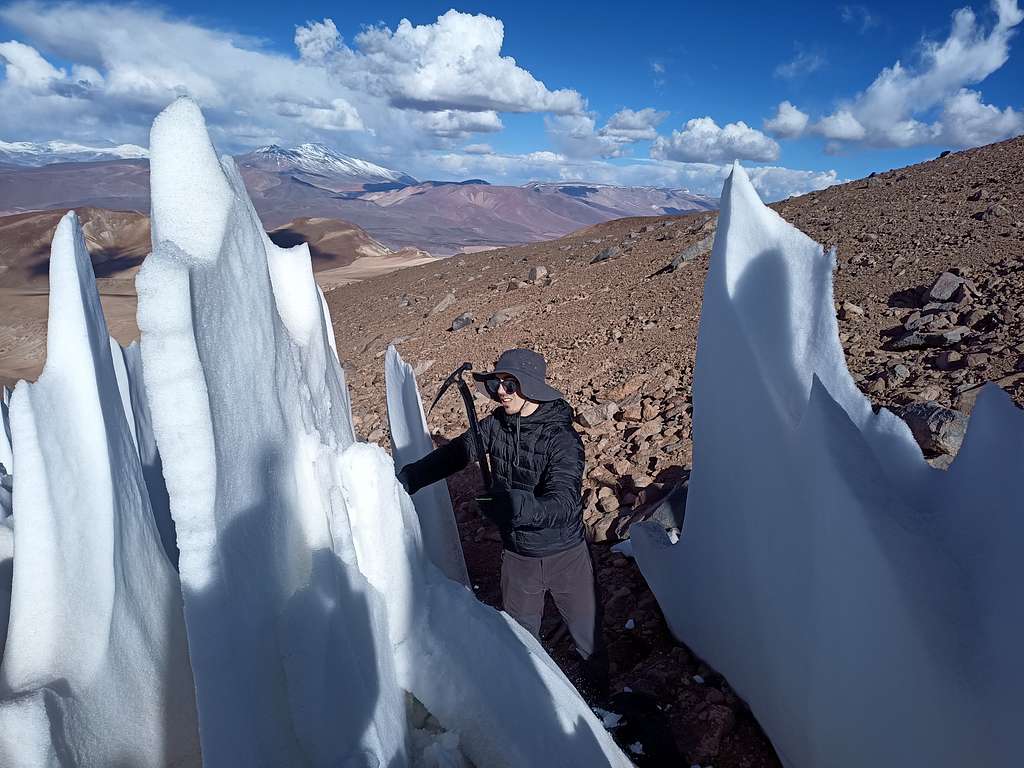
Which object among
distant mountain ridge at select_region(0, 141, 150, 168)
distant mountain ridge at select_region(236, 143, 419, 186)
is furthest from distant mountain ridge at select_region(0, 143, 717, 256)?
distant mountain ridge at select_region(0, 141, 150, 168)

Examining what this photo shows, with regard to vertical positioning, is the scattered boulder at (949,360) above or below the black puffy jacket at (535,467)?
above

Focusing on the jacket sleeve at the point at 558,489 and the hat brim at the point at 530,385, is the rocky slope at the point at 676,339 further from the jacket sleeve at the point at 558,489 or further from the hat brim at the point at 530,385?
the hat brim at the point at 530,385

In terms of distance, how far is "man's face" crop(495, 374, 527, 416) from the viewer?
2.19 m

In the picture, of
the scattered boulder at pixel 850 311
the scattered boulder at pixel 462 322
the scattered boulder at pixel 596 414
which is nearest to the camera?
the scattered boulder at pixel 596 414

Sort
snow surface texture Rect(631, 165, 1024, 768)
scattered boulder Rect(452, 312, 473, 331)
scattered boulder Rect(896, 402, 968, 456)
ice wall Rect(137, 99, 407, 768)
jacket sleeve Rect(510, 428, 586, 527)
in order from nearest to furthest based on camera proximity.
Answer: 1. ice wall Rect(137, 99, 407, 768)
2. snow surface texture Rect(631, 165, 1024, 768)
3. jacket sleeve Rect(510, 428, 586, 527)
4. scattered boulder Rect(896, 402, 968, 456)
5. scattered boulder Rect(452, 312, 473, 331)

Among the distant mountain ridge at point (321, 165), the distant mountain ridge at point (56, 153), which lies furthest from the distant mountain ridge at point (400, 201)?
the distant mountain ridge at point (56, 153)

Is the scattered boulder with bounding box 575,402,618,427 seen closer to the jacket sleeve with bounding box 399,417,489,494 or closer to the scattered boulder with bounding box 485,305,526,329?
the jacket sleeve with bounding box 399,417,489,494

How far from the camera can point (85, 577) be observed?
3.94 feet

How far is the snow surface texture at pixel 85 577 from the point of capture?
44.7 inches

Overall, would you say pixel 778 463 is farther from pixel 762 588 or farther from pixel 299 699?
pixel 299 699

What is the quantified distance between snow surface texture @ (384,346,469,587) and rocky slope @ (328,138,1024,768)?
63cm

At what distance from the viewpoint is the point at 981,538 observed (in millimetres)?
1426

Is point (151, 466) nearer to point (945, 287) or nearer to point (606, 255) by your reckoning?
point (945, 287)

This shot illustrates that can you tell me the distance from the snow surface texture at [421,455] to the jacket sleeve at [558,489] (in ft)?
1.73
